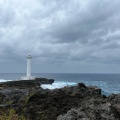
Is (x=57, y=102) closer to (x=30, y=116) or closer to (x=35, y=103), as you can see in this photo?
(x=35, y=103)

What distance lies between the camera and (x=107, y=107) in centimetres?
1061

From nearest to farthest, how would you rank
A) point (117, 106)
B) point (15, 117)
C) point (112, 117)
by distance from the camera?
point (112, 117) < point (117, 106) < point (15, 117)

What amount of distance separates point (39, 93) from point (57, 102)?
5.72 feet

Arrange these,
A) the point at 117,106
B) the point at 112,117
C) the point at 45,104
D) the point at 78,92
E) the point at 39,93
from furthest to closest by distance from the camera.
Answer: the point at 78,92
the point at 39,93
the point at 45,104
the point at 117,106
the point at 112,117

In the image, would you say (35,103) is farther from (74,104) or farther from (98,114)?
(98,114)

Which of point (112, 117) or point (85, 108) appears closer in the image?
point (112, 117)

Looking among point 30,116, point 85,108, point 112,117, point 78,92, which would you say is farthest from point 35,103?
point 112,117

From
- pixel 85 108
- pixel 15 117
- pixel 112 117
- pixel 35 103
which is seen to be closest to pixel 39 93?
pixel 35 103

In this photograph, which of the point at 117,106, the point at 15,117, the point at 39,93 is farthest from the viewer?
the point at 39,93

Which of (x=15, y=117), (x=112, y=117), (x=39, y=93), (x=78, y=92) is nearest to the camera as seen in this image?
(x=112, y=117)

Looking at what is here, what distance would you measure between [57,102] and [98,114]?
5.07m

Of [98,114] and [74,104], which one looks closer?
[98,114]

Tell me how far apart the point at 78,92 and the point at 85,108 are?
706cm

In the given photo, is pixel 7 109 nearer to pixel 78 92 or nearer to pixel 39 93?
pixel 39 93
